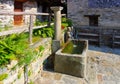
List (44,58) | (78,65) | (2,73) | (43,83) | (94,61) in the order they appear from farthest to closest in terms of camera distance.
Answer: (94,61), (44,58), (78,65), (43,83), (2,73)

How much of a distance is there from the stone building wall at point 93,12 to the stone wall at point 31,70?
5.54m

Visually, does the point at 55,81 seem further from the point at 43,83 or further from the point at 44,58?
the point at 44,58

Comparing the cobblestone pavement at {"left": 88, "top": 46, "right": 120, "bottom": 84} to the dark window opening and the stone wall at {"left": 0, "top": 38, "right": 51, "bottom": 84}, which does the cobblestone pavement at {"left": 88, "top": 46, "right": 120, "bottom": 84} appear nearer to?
the stone wall at {"left": 0, "top": 38, "right": 51, "bottom": 84}

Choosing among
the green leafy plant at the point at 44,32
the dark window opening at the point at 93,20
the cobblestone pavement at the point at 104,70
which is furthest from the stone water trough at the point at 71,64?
the dark window opening at the point at 93,20

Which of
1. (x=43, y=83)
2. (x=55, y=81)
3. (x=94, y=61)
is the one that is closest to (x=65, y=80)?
(x=55, y=81)

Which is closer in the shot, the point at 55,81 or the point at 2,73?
the point at 2,73

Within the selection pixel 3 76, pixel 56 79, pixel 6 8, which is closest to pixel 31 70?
pixel 56 79

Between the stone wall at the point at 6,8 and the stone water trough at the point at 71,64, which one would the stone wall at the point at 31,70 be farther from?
the stone wall at the point at 6,8

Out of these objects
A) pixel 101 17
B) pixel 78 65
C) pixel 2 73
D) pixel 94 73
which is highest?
pixel 101 17

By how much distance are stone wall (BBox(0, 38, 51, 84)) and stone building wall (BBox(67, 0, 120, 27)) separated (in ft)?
18.2

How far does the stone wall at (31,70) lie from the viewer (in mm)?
3056

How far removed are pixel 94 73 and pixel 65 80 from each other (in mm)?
1015

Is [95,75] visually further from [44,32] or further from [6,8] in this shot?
[6,8]

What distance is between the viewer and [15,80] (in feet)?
10.9
